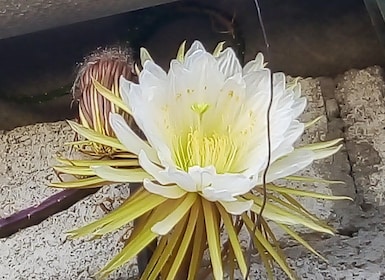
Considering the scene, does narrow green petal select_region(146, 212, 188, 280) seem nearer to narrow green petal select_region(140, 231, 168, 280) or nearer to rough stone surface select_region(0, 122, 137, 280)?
narrow green petal select_region(140, 231, 168, 280)

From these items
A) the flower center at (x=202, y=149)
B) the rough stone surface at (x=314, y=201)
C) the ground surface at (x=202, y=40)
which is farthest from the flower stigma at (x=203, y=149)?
the ground surface at (x=202, y=40)

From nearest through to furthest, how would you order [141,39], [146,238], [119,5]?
[146,238] < [119,5] < [141,39]

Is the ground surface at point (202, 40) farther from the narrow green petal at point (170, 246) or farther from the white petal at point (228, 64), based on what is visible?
the narrow green petal at point (170, 246)

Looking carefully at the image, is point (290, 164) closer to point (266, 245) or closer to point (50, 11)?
point (266, 245)

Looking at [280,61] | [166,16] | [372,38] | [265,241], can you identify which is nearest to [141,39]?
[166,16]

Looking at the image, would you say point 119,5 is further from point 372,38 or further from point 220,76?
point 372,38

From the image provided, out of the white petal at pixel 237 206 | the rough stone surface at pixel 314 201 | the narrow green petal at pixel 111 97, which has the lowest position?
the rough stone surface at pixel 314 201

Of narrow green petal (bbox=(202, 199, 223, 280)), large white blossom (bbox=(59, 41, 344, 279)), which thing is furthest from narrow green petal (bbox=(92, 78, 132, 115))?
narrow green petal (bbox=(202, 199, 223, 280))
